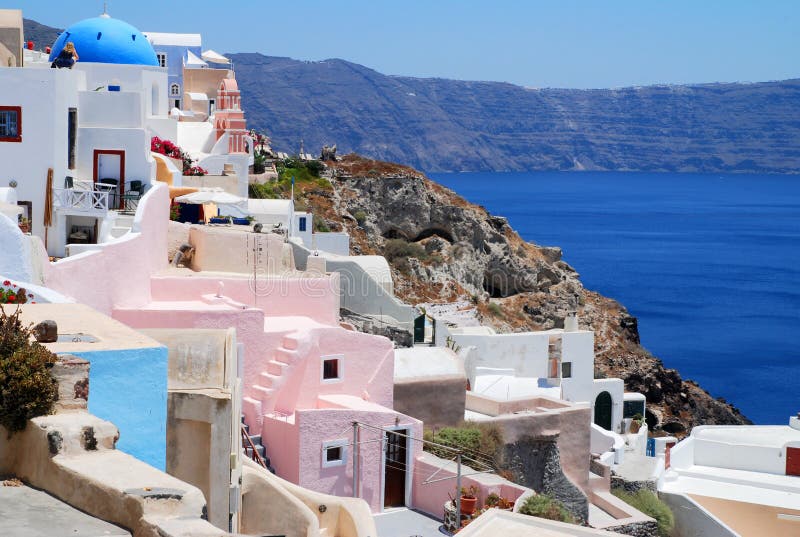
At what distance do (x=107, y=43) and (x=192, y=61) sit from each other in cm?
1737

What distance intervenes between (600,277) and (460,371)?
86.9m

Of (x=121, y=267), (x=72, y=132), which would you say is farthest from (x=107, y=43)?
(x=121, y=267)

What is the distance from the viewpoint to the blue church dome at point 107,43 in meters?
31.5

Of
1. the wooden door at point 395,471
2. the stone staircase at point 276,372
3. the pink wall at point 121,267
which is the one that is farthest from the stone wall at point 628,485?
the pink wall at point 121,267

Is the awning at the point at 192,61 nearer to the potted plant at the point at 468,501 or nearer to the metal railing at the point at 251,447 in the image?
the metal railing at the point at 251,447

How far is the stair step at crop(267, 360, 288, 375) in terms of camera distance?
1934cm

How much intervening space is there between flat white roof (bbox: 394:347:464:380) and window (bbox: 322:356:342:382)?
1202 mm

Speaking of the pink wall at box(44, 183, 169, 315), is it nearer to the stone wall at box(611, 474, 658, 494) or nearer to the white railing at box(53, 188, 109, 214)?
the white railing at box(53, 188, 109, 214)

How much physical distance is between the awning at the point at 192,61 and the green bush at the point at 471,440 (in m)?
31.3

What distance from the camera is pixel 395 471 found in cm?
1898

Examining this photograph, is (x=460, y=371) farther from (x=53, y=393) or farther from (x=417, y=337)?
(x=53, y=393)

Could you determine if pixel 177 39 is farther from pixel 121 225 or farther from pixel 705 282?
pixel 705 282

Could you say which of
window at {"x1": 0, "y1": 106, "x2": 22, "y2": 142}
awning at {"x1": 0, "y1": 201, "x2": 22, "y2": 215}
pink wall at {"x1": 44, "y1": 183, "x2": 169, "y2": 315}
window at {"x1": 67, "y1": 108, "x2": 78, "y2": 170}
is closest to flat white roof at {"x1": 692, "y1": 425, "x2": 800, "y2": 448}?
pink wall at {"x1": 44, "y1": 183, "x2": 169, "y2": 315}

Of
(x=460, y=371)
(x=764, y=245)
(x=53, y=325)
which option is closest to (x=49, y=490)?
(x=53, y=325)
